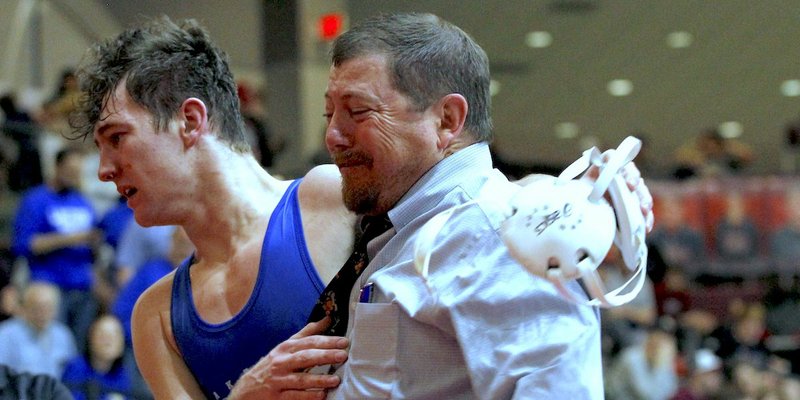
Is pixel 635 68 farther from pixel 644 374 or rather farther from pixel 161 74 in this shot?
pixel 161 74

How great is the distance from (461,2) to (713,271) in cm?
425

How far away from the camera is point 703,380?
1004cm

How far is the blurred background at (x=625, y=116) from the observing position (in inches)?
396

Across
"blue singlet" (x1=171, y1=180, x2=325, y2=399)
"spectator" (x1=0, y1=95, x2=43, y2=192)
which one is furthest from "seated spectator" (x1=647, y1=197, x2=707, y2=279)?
"blue singlet" (x1=171, y1=180, x2=325, y2=399)

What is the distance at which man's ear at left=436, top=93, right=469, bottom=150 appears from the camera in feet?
7.31

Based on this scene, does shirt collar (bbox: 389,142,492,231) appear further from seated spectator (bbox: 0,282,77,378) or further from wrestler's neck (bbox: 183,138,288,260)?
seated spectator (bbox: 0,282,77,378)

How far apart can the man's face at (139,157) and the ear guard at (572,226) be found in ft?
3.09

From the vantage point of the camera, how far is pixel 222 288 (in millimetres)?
2842

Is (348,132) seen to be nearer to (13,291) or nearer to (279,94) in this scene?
(13,291)

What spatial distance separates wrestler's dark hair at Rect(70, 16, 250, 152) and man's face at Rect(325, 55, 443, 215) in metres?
0.65

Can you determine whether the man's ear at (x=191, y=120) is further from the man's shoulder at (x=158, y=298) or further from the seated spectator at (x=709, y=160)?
the seated spectator at (x=709, y=160)

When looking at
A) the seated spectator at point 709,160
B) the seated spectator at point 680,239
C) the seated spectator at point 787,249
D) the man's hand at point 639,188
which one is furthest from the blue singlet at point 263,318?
the seated spectator at point 709,160

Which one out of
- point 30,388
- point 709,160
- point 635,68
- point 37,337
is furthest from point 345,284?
point 635,68

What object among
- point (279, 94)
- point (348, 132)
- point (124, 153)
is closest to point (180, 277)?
point (124, 153)
